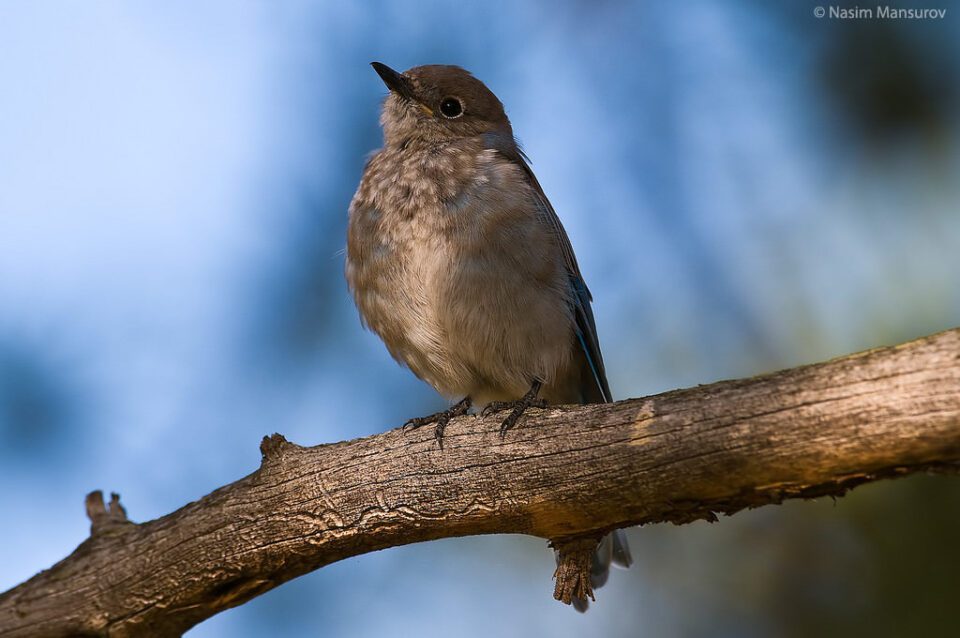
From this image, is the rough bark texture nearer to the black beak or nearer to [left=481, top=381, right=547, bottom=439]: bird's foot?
[left=481, top=381, right=547, bottom=439]: bird's foot

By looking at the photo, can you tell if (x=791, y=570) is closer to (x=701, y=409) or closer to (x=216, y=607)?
(x=701, y=409)

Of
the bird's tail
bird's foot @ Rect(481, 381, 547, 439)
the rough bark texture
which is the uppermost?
bird's foot @ Rect(481, 381, 547, 439)

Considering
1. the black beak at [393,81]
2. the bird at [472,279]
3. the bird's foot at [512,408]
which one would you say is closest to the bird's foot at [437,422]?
the bird at [472,279]

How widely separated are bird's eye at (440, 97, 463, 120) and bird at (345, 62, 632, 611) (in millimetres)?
222

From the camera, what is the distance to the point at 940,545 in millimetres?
5352

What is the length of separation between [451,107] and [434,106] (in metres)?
0.11

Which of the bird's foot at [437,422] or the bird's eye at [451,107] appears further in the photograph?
the bird's eye at [451,107]

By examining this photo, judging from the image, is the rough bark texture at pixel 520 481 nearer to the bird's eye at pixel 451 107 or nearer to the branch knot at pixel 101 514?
the branch knot at pixel 101 514

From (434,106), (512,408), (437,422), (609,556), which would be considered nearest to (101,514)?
(437,422)

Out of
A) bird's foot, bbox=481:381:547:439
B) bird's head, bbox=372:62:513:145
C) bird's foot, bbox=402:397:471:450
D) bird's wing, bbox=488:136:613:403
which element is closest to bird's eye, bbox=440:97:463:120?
bird's head, bbox=372:62:513:145

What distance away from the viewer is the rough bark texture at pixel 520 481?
10.9 feet

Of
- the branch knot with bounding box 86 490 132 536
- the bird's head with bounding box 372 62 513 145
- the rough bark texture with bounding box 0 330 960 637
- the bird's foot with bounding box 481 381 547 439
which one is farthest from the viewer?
the bird's head with bounding box 372 62 513 145

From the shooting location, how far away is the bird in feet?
17.8

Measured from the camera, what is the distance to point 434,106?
6578 mm
